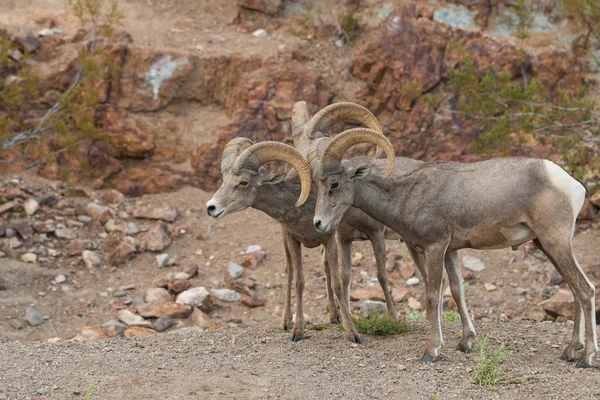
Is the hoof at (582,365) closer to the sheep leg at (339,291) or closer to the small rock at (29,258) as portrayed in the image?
the sheep leg at (339,291)

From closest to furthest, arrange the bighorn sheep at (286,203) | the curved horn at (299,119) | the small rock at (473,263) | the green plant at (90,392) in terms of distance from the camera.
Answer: the green plant at (90,392)
the bighorn sheep at (286,203)
the curved horn at (299,119)
the small rock at (473,263)

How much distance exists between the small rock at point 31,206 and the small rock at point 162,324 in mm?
4714

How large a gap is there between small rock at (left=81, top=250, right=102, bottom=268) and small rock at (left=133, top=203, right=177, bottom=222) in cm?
164

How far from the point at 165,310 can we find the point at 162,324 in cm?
45

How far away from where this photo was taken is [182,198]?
19641 millimetres

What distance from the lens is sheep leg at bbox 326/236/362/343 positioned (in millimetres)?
10633

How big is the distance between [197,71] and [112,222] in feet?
14.4

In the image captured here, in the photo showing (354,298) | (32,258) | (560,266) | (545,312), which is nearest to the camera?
(560,266)

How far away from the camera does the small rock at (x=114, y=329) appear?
1454 cm

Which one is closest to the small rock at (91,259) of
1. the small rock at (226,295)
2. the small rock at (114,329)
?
the small rock at (114,329)

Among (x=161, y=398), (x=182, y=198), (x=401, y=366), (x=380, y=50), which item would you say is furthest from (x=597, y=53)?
(x=161, y=398)

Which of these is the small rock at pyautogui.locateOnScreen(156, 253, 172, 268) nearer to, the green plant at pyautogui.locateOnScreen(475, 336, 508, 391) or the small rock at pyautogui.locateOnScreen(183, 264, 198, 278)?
the small rock at pyautogui.locateOnScreen(183, 264, 198, 278)

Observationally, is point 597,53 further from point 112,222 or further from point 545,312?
point 112,222

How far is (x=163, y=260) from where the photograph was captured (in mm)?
17578
